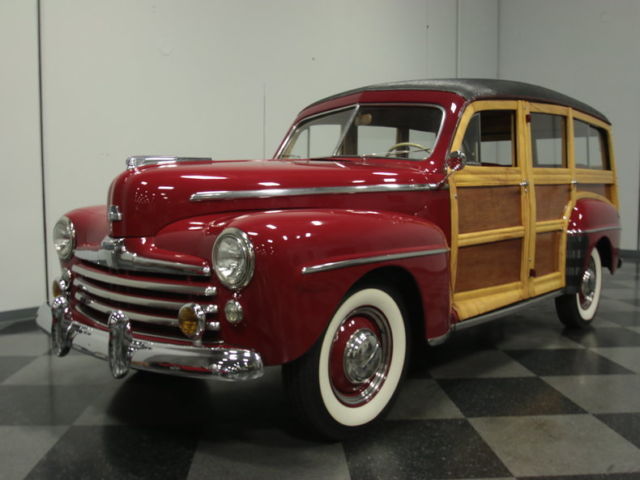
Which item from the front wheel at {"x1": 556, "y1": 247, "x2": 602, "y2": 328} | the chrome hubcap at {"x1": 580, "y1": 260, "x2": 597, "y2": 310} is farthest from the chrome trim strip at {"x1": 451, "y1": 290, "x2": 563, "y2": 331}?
the chrome hubcap at {"x1": 580, "y1": 260, "x2": 597, "y2": 310}

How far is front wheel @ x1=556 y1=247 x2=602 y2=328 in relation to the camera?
3723 mm

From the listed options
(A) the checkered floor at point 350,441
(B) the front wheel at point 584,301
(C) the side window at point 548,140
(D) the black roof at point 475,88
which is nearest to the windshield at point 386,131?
(D) the black roof at point 475,88

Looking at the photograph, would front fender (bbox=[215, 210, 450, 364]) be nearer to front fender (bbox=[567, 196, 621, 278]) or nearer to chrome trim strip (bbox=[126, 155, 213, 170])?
chrome trim strip (bbox=[126, 155, 213, 170])

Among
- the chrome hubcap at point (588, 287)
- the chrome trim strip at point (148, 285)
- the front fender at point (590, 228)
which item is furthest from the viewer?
the chrome hubcap at point (588, 287)

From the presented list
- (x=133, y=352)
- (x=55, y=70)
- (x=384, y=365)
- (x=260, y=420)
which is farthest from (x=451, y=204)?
(x=55, y=70)

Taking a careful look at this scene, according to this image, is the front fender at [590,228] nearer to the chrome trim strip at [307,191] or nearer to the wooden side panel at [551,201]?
the wooden side panel at [551,201]

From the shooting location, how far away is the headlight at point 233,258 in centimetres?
176

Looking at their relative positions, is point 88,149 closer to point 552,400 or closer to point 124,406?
point 124,406

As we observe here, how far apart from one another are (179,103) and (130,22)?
676 millimetres

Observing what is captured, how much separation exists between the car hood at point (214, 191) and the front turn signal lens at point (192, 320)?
40 cm

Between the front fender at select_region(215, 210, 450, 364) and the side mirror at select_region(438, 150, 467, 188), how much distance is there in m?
0.63

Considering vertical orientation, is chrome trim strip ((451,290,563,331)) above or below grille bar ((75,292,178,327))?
below

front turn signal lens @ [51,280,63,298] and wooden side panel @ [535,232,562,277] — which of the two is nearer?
front turn signal lens @ [51,280,63,298]

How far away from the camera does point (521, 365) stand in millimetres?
3061
